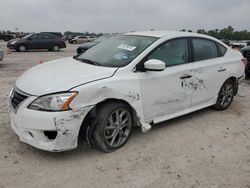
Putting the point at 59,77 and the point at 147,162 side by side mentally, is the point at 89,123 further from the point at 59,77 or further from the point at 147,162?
the point at 147,162

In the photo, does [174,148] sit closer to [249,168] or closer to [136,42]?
[249,168]

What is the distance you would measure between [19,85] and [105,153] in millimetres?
1430

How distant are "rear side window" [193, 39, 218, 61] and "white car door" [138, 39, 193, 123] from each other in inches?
9.8

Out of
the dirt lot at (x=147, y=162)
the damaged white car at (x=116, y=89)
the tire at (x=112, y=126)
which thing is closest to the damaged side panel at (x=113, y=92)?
the damaged white car at (x=116, y=89)

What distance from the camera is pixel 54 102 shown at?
9.95ft

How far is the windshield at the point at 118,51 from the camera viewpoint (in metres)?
3.83

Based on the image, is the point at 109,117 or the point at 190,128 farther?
the point at 190,128

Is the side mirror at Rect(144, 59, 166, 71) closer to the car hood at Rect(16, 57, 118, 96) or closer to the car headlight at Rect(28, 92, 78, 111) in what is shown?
the car hood at Rect(16, 57, 118, 96)

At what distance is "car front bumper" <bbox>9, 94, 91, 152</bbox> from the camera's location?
9.85 feet

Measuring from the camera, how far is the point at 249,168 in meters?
3.28

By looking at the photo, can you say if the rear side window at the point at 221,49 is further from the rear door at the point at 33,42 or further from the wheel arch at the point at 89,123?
the rear door at the point at 33,42

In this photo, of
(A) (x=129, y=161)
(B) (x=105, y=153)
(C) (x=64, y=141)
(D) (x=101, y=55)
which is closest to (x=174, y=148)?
(A) (x=129, y=161)

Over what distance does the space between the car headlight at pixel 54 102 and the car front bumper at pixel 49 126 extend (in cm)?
5

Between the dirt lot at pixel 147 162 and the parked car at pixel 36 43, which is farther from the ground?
the parked car at pixel 36 43
